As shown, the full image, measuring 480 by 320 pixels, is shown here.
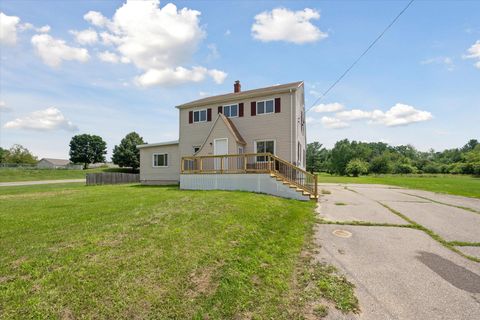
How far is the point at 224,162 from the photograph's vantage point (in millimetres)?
14875

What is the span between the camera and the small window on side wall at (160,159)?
65.3 ft

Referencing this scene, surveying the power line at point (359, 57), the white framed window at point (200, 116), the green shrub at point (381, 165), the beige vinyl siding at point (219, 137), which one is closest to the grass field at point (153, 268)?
the beige vinyl siding at point (219, 137)

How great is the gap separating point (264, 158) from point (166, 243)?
11.4m

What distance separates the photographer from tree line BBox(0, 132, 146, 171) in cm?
4800

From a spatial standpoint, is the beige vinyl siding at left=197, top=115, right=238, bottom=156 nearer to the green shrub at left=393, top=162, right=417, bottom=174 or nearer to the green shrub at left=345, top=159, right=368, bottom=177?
the green shrub at left=345, top=159, right=368, bottom=177

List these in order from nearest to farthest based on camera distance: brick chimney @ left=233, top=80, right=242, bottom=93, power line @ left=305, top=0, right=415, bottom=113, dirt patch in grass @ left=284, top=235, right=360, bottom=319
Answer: dirt patch in grass @ left=284, top=235, right=360, bottom=319
power line @ left=305, top=0, right=415, bottom=113
brick chimney @ left=233, top=80, right=242, bottom=93

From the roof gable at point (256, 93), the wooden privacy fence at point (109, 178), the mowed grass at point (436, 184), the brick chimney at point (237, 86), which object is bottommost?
the mowed grass at point (436, 184)

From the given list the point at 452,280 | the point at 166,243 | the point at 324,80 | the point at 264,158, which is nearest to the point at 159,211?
the point at 166,243

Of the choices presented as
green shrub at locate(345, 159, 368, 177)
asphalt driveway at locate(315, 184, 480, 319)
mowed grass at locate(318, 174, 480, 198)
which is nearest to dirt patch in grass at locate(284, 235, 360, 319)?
asphalt driveway at locate(315, 184, 480, 319)

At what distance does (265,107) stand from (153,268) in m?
13.7

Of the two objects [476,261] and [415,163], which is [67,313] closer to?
[476,261]

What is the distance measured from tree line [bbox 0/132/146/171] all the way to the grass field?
4487 centimetres

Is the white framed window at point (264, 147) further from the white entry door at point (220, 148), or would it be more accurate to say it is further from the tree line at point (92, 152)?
the tree line at point (92, 152)

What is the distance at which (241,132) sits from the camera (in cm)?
1645
